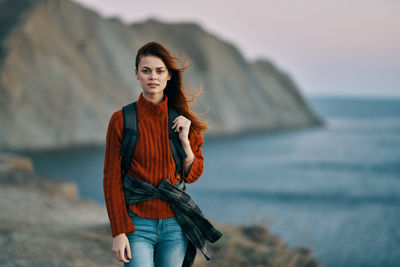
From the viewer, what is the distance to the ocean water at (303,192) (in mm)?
11414

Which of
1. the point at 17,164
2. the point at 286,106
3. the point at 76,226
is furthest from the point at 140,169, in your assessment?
the point at 286,106

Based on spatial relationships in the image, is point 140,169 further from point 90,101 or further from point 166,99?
point 90,101

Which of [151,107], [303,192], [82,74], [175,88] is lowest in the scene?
[303,192]

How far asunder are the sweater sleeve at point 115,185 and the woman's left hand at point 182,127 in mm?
285

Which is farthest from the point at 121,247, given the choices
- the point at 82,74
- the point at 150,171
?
the point at 82,74

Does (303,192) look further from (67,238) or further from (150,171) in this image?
(150,171)

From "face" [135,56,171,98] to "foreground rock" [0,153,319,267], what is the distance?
327 centimetres

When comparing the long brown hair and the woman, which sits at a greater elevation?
the long brown hair

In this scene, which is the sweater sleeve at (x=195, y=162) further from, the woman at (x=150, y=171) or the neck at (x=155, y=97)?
the neck at (x=155, y=97)

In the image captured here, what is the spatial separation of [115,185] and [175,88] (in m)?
0.65

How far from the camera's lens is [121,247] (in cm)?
204

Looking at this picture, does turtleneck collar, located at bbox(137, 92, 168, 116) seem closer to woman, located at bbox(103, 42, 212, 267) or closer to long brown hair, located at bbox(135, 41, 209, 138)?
woman, located at bbox(103, 42, 212, 267)

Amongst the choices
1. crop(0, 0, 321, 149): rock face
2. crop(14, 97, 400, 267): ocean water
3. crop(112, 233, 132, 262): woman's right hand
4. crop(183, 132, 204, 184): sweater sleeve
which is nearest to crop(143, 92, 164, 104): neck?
crop(183, 132, 204, 184): sweater sleeve

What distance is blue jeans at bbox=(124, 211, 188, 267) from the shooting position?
2.09 metres
